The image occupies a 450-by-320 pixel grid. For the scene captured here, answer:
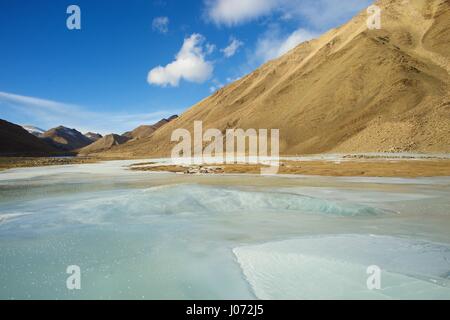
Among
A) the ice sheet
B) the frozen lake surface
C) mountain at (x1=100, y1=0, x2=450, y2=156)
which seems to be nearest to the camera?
the ice sheet

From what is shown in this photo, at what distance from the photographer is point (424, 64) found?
86438 mm

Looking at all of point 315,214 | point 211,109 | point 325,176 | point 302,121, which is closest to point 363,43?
point 302,121

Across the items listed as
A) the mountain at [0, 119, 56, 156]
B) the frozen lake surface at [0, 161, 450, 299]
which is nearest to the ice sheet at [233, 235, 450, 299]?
the frozen lake surface at [0, 161, 450, 299]

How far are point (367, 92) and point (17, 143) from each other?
13088 centimetres

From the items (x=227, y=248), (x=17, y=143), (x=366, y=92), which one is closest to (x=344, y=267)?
(x=227, y=248)

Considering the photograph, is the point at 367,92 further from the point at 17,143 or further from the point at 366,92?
the point at 17,143

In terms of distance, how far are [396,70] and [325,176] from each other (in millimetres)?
68168

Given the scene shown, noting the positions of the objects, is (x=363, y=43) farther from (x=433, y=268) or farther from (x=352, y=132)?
(x=433, y=268)

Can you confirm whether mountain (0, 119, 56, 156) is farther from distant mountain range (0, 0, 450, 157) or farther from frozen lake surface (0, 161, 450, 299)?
frozen lake surface (0, 161, 450, 299)

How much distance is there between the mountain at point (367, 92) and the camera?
226ft

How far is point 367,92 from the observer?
85.3 m

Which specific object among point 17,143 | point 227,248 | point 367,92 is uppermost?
point 367,92

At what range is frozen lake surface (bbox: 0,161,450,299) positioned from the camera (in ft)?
18.7

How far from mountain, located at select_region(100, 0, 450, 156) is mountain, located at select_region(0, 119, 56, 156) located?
71698 mm
